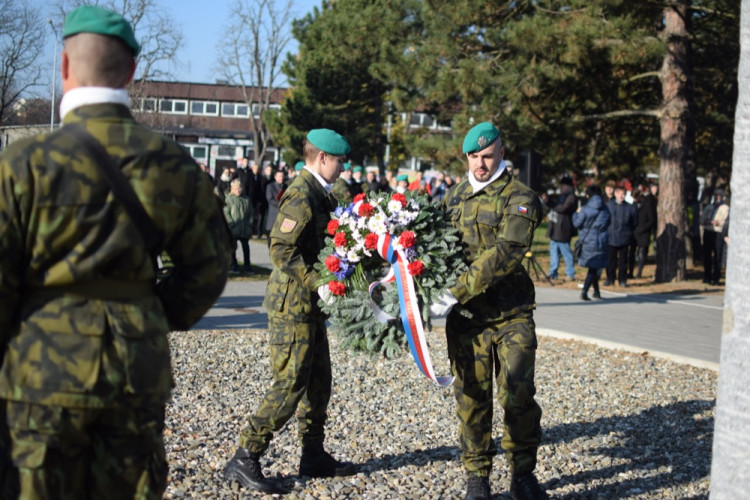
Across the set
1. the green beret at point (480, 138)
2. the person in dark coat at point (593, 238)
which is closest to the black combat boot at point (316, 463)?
the green beret at point (480, 138)

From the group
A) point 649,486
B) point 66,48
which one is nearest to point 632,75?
point 649,486

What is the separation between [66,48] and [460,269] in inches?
108

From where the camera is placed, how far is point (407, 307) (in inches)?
183

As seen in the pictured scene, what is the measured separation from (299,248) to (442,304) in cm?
92

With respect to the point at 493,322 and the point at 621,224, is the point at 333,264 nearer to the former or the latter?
the point at 493,322

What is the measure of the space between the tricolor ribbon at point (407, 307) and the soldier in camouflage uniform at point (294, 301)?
15.0 inches

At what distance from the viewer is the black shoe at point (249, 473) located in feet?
16.0

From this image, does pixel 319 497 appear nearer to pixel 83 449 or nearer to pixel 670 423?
pixel 83 449

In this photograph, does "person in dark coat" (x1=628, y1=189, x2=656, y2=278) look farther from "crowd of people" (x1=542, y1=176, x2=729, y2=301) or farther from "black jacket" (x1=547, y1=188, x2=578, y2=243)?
"black jacket" (x1=547, y1=188, x2=578, y2=243)

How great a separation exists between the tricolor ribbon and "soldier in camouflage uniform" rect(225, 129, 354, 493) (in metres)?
0.38

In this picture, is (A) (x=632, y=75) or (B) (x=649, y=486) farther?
(A) (x=632, y=75)

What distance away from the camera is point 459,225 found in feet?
16.7

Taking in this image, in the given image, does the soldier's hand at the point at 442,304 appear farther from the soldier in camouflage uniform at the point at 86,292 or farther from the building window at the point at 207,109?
the building window at the point at 207,109

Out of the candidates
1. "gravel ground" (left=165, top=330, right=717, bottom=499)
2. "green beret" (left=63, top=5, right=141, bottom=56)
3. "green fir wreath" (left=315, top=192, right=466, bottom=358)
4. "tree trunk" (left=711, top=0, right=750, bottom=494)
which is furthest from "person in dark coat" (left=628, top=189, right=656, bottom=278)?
"green beret" (left=63, top=5, right=141, bottom=56)
